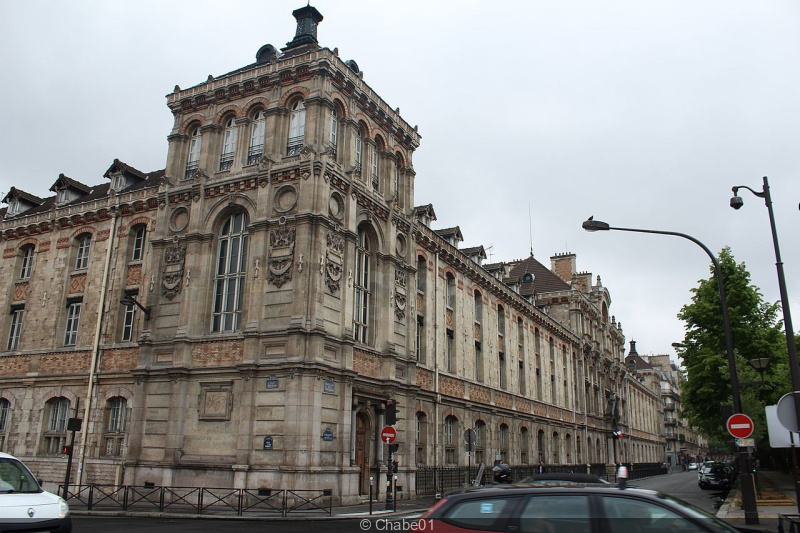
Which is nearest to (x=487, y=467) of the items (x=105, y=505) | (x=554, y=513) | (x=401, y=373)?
(x=401, y=373)

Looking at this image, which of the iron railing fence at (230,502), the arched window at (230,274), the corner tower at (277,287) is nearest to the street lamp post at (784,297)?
the iron railing fence at (230,502)

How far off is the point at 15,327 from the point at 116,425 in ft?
29.0

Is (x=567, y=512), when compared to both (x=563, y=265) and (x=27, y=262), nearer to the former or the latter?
(x=27, y=262)

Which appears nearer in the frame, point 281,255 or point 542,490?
point 542,490

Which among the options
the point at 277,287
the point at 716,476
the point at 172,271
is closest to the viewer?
the point at 277,287

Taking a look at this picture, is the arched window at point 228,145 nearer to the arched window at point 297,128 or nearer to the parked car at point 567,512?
the arched window at point 297,128

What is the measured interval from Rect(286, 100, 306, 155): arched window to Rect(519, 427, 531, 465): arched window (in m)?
25.2

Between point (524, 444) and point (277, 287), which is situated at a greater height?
point (277, 287)

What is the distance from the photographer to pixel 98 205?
2873 centimetres

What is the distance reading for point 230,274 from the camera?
78.3 feet

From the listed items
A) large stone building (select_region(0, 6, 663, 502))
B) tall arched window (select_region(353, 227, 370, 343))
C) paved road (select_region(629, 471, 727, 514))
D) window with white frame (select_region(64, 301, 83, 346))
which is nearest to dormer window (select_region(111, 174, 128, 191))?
large stone building (select_region(0, 6, 663, 502))

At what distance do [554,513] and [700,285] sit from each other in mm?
34094

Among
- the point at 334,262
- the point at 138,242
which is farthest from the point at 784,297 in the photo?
the point at 138,242

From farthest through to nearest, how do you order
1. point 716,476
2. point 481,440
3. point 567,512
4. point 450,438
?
point 716,476 → point 481,440 → point 450,438 → point 567,512
